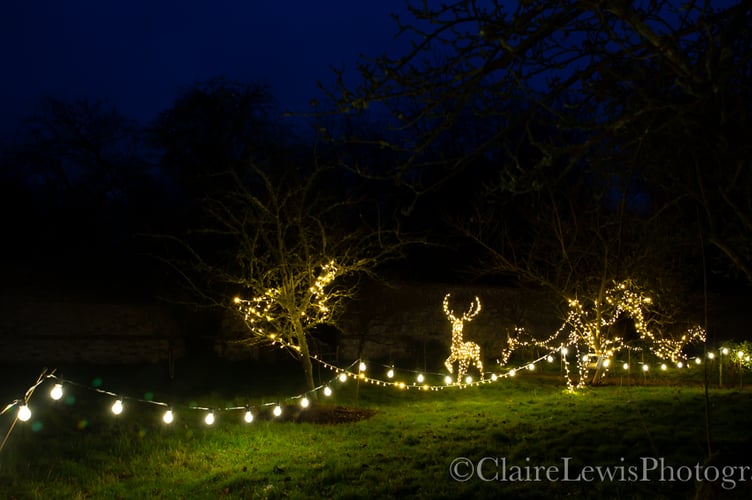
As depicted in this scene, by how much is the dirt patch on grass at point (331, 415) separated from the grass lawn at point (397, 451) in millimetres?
122

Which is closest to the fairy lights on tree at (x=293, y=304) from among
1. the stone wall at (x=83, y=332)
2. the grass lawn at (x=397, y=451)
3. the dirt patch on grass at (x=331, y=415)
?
the dirt patch on grass at (x=331, y=415)

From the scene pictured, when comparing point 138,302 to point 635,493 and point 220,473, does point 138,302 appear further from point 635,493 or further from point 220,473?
point 635,493

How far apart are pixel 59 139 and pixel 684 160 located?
2336cm

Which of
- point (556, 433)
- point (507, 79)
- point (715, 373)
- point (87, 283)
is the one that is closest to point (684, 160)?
point (507, 79)

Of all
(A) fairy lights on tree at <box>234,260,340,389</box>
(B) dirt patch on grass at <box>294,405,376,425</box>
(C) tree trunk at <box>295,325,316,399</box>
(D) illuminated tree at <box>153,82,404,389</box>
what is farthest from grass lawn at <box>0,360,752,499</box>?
(D) illuminated tree at <box>153,82,404,389</box>

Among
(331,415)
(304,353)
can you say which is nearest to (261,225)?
(304,353)

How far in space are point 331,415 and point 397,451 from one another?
290 centimetres

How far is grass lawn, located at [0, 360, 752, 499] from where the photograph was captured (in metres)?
5.43

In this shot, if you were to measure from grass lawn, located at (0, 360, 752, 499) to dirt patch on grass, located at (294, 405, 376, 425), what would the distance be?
0.40 ft

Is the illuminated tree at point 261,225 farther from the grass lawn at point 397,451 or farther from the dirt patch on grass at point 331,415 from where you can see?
the grass lawn at point 397,451

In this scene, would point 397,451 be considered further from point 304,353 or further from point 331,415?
point 304,353

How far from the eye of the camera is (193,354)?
14.6 metres

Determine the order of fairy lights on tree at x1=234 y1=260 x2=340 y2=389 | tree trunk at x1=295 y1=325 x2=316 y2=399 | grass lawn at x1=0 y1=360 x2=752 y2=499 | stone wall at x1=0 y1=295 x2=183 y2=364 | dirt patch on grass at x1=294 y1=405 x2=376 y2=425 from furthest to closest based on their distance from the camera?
1. stone wall at x1=0 y1=295 x2=183 y2=364
2. tree trunk at x1=295 y1=325 x2=316 y2=399
3. fairy lights on tree at x1=234 y1=260 x2=340 y2=389
4. dirt patch on grass at x1=294 y1=405 x2=376 y2=425
5. grass lawn at x1=0 y1=360 x2=752 y2=499

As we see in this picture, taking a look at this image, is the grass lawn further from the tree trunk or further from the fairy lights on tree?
the fairy lights on tree
